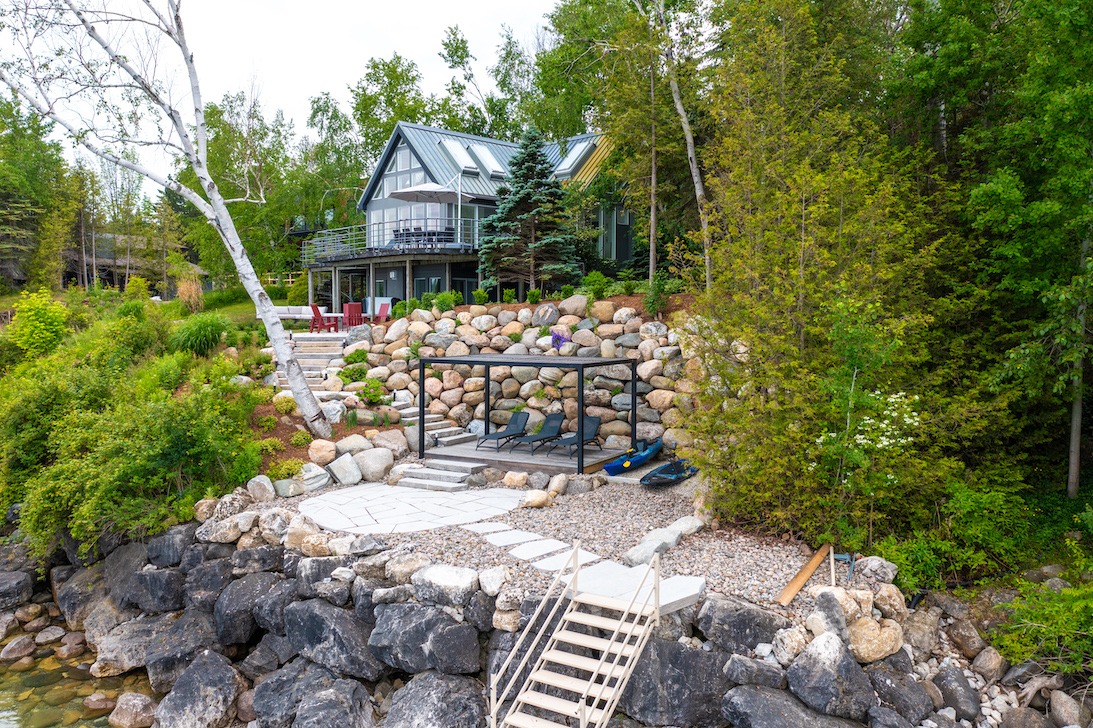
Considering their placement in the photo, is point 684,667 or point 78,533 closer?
point 684,667

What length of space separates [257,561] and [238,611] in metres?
0.68

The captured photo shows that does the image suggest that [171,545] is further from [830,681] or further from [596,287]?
[596,287]

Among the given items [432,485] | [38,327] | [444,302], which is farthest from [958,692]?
[38,327]

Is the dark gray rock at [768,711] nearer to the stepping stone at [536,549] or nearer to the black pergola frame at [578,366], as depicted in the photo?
the stepping stone at [536,549]

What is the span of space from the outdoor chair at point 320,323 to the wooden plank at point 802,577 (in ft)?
46.5

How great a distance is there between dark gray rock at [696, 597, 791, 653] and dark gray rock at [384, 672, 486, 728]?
2.14 m

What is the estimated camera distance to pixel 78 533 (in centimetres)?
882

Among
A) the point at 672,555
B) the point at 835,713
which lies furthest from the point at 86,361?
the point at 835,713

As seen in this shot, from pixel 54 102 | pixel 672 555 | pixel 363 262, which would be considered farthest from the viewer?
pixel 363 262

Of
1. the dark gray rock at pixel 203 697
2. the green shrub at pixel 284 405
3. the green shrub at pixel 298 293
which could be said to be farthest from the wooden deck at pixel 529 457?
the green shrub at pixel 298 293

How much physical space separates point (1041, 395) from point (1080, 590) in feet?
10.2

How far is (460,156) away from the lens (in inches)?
880

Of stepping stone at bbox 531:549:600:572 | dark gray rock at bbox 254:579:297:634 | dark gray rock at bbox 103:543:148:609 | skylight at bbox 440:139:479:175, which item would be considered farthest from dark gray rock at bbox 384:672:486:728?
skylight at bbox 440:139:479:175

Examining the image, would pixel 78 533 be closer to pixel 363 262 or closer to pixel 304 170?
pixel 363 262
